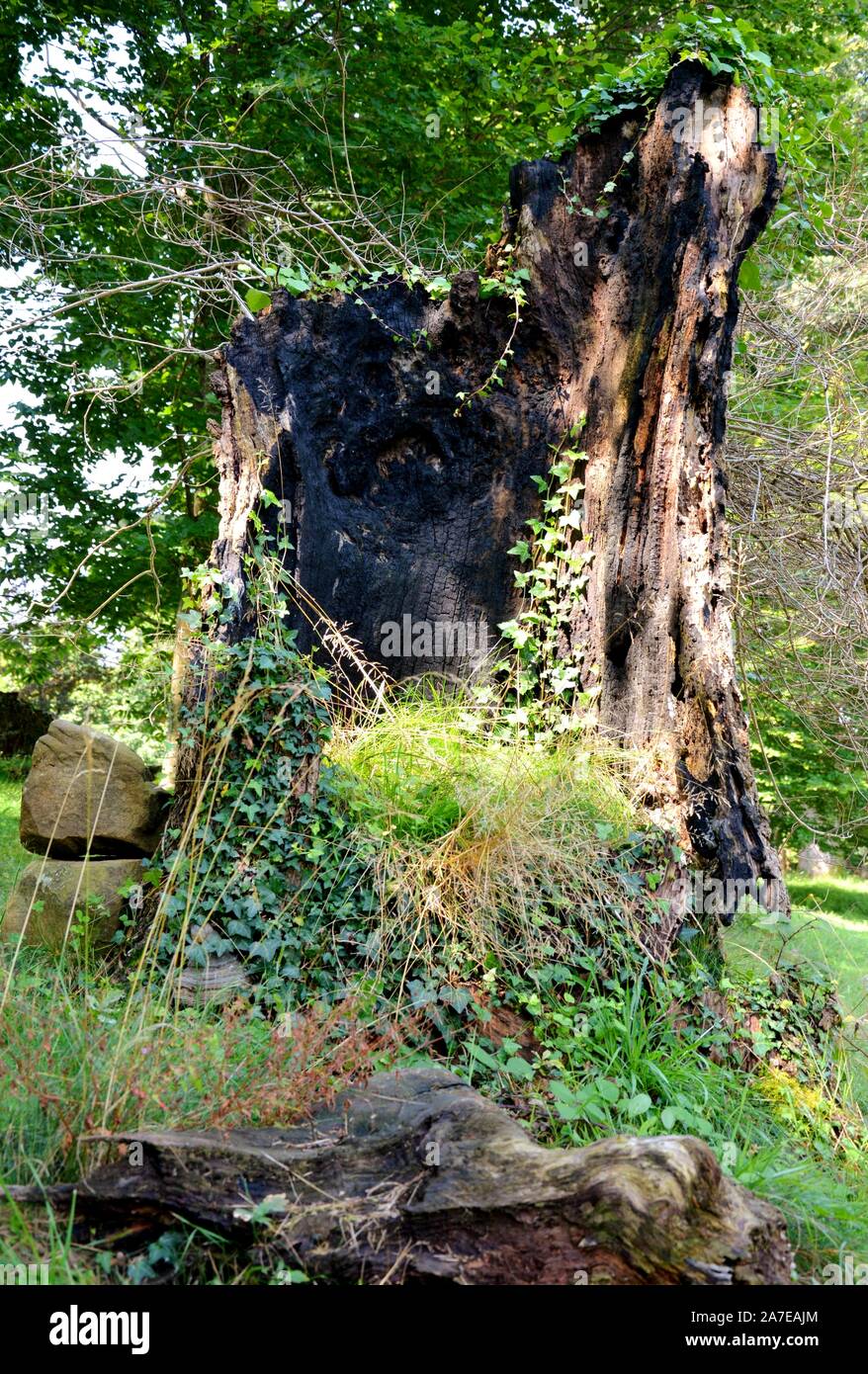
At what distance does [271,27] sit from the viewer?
7.98 m

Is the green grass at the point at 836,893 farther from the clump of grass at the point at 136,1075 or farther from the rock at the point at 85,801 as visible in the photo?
the clump of grass at the point at 136,1075

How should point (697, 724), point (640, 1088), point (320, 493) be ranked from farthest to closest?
point (320, 493), point (697, 724), point (640, 1088)

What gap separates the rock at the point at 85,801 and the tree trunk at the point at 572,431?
0.93 m

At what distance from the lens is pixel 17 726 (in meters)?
10.4

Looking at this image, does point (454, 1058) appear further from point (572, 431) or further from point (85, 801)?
point (572, 431)

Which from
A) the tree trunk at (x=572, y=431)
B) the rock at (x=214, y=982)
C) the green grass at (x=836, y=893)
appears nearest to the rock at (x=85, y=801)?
the tree trunk at (x=572, y=431)

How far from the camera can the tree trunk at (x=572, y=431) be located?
458cm

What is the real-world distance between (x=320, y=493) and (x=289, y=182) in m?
4.90

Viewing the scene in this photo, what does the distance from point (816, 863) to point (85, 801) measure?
42.1 feet

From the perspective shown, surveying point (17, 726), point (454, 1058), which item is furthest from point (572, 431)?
point (17, 726)

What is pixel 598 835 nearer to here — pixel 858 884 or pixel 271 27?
pixel 271 27

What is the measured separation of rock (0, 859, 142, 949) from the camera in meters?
4.15

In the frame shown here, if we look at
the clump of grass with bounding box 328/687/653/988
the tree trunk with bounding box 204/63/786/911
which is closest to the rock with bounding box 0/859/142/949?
the clump of grass with bounding box 328/687/653/988
